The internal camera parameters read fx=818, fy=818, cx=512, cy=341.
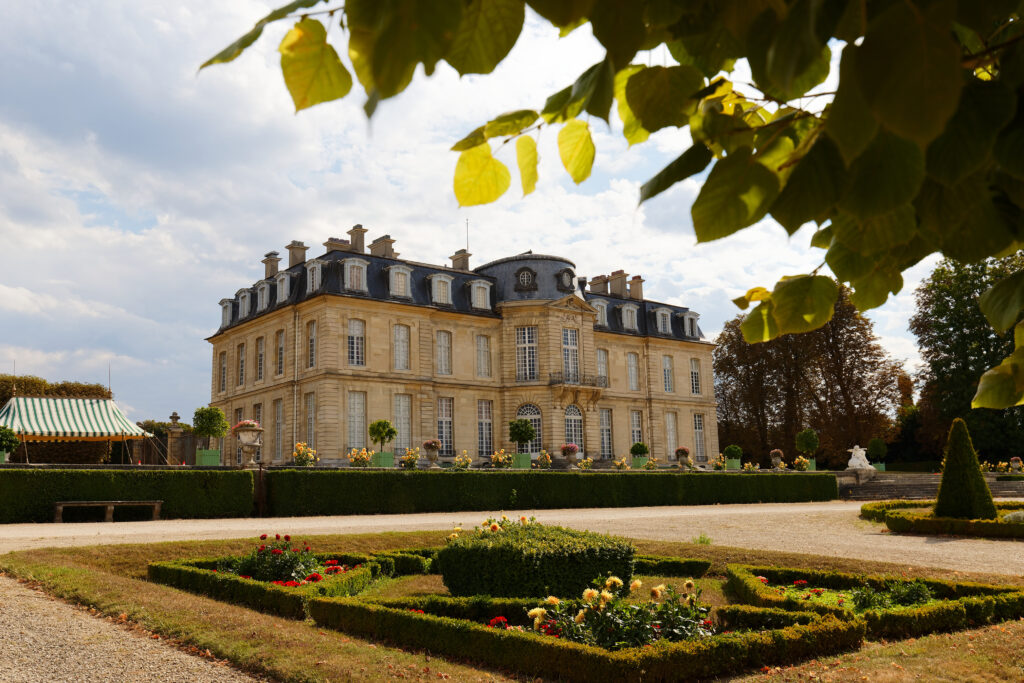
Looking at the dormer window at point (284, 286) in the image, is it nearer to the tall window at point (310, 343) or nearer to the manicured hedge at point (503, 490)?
the tall window at point (310, 343)

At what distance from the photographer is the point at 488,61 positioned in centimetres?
93

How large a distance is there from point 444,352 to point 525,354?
3218 mm

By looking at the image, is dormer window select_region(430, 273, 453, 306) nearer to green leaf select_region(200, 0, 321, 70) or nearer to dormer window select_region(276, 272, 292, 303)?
dormer window select_region(276, 272, 292, 303)

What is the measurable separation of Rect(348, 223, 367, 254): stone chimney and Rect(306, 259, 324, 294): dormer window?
187 centimetres

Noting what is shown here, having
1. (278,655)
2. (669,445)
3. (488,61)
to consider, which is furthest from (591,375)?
(488,61)

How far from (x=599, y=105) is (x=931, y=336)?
132 feet

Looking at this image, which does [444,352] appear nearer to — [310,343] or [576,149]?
[310,343]

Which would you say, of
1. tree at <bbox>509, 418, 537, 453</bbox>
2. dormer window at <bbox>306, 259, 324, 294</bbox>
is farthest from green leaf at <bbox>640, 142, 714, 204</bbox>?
dormer window at <bbox>306, 259, 324, 294</bbox>

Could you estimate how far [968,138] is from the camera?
881mm

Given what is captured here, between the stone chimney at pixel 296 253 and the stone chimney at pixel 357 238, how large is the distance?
257cm

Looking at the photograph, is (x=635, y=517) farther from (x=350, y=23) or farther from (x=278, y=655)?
(x=350, y=23)

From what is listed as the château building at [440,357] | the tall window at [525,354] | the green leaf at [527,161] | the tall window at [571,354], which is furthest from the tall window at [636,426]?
the green leaf at [527,161]

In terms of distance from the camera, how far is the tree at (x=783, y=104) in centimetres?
73

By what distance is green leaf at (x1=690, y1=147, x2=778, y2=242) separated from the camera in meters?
0.98
